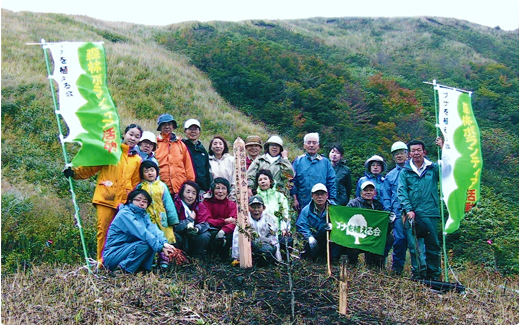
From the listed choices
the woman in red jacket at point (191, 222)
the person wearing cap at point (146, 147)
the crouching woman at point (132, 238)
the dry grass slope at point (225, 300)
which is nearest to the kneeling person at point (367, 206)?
the dry grass slope at point (225, 300)

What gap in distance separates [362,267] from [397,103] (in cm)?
1423

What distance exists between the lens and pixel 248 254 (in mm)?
5727

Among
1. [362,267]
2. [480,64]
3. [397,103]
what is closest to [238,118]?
[397,103]

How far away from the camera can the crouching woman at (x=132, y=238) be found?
5.34 metres

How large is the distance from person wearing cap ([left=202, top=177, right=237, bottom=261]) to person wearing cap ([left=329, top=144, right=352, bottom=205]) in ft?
5.73

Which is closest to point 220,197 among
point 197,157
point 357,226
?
point 197,157

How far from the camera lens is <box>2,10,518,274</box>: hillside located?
364 inches

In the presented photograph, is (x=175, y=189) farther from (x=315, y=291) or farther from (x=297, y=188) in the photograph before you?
(x=315, y=291)

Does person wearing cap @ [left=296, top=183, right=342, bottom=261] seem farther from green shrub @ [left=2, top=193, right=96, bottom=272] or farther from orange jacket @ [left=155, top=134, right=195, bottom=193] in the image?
green shrub @ [left=2, top=193, right=96, bottom=272]

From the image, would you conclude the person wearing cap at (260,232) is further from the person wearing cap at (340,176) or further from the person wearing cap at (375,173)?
the person wearing cap at (375,173)

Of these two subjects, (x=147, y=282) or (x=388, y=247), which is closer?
(x=147, y=282)

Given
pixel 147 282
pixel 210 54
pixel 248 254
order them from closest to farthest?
pixel 147 282
pixel 248 254
pixel 210 54

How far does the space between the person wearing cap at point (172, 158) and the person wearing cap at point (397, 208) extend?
2857 millimetres

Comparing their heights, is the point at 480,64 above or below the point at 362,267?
above
